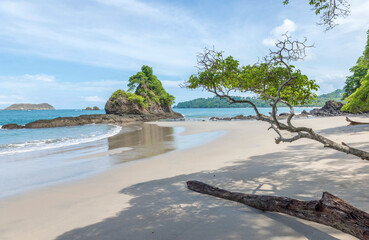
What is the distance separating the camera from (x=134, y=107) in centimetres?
6356

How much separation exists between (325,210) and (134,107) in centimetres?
6291

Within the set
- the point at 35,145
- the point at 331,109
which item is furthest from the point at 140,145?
the point at 331,109

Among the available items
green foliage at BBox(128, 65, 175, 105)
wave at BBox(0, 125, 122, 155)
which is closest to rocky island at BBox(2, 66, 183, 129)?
green foliage at BBox(128, 65, 175, 105)

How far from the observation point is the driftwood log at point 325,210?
9.36ft

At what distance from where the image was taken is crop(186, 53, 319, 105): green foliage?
5828 mm

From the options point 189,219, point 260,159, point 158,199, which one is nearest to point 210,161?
point 260,159

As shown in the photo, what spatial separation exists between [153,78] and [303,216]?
85886 mm

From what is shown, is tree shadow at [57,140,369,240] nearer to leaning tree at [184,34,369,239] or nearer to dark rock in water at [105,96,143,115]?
leaning tree at [184,34,369,239]

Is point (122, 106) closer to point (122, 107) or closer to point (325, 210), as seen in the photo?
point (122, 107)

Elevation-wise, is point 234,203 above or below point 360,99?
below

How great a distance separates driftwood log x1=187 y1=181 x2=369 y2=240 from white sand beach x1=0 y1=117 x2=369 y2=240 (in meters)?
0.17

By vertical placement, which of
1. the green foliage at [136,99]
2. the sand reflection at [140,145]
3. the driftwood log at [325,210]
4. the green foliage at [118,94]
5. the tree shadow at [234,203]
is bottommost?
the sand reflection at [140,145]

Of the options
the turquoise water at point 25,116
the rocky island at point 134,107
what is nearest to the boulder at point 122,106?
the rocky island at point 134,107

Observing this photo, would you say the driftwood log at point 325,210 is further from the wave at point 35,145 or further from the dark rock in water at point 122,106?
the dark rock in water at point 122,106
